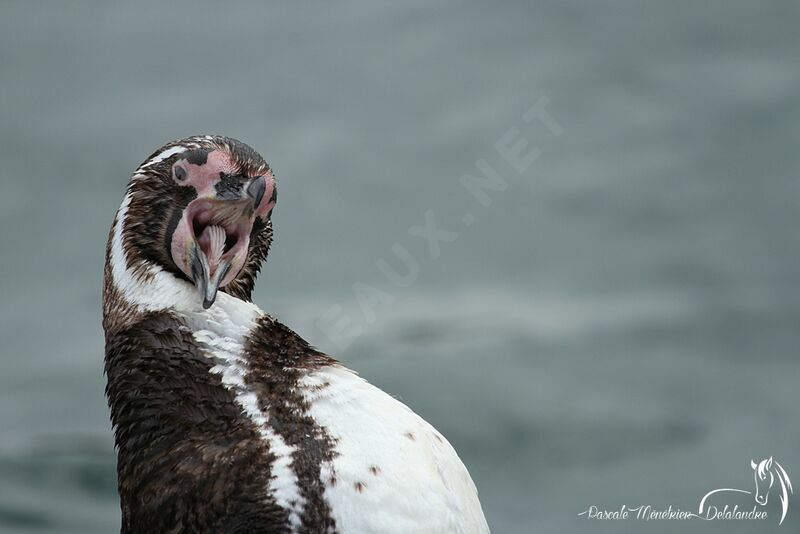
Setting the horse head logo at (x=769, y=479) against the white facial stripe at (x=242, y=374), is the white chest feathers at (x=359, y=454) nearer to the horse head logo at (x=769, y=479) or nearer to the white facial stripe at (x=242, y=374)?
the white facial stripe at (x=242, y=374)

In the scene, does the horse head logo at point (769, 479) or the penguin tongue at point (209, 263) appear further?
the horse head logo at point (769, 479)

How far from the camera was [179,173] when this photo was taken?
3.01m

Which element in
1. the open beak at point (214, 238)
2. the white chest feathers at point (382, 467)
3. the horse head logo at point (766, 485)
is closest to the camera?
the white chest feathers at point (382, 467)

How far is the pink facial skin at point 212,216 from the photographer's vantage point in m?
2.96

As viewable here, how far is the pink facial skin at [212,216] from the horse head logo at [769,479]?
313 cm

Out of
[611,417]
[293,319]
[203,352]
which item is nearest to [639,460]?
[611,417]

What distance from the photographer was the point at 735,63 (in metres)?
6.93

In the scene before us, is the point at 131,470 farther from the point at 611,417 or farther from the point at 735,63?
the point at 735,63

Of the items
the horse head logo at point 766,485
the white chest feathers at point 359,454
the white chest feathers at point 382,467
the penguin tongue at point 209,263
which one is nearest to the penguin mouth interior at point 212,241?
the penguin tongue at point 209,263

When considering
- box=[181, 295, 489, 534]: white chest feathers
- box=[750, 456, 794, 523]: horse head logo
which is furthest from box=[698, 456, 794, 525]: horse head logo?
box=[181, 295, 489, 534]: white chest feathers

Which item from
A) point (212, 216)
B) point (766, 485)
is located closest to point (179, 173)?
point (212, 216)

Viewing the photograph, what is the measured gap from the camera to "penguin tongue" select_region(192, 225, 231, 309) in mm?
2936

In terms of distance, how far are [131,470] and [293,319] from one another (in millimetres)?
3115

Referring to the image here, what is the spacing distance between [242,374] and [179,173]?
41 cm
